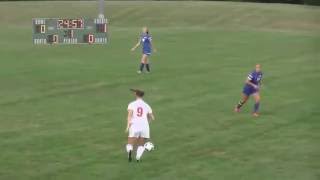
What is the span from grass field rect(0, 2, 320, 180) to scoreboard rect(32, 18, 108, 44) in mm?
1299

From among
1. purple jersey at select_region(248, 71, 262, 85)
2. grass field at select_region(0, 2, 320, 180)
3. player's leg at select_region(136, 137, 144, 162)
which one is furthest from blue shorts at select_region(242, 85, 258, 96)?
player's leg at select_region(136, 137, 144, 162)

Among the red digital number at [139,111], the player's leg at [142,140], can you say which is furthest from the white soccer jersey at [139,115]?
the player's leg at [142,140]

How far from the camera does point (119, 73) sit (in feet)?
111

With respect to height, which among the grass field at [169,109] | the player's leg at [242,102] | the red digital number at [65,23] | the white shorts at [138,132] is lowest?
the grass field at [169,109]

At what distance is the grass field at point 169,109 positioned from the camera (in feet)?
58.3

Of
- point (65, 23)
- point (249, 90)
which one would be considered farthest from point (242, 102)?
point (65, 23)

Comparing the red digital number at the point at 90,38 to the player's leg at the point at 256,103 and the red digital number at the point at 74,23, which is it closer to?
the red digital number at the point at 74,23

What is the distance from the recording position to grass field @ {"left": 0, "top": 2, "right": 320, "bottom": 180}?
699 inches

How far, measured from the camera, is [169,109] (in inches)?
989

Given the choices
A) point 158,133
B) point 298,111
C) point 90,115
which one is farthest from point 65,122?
point 298,111

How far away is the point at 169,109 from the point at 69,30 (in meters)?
15.6

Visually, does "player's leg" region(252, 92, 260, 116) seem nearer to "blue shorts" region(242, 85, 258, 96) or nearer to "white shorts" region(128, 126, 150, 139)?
"blue shorts" region(242, 85, 258, 96)

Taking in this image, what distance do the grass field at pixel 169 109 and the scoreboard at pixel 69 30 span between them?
1.30m

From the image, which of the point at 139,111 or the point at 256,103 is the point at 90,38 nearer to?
the point at 256,103
